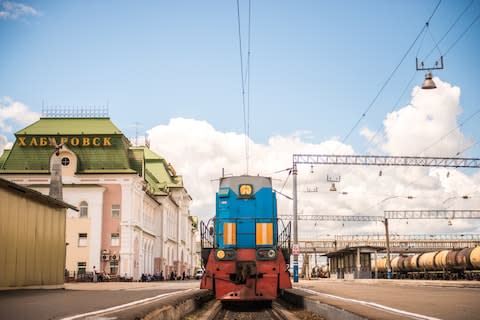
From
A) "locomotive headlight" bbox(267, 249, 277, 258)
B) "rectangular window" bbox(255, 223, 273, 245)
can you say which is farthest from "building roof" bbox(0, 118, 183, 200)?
"locomotive headlight" bbox(267, 249, 277, 258)

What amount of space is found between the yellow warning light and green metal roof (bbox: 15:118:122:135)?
3621cm

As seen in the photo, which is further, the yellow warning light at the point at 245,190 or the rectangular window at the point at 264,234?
the yellow warning light at the point at 245,190

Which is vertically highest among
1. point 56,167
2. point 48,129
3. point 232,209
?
point 48,129

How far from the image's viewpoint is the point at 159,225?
228ft

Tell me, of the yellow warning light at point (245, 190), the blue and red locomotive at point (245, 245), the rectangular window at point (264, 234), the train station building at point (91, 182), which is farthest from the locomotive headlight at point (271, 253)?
the train station building at point (91, 182)

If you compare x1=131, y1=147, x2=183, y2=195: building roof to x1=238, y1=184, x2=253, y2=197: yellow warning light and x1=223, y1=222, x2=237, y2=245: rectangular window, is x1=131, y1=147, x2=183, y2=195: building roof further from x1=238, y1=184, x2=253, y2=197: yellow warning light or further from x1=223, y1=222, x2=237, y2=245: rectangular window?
x1=223, y1=222, x2=237, y2=245: rectangular window

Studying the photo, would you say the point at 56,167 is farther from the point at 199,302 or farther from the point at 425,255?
the point at 425,255

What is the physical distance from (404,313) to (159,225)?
61.2 meters

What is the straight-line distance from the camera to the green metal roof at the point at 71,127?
5284 centimetres

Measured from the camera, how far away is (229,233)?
1780 centimetres

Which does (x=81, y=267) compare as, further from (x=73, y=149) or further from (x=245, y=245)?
(x=245, y=245)

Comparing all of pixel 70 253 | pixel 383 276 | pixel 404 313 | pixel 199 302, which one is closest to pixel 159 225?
pixel 70 253

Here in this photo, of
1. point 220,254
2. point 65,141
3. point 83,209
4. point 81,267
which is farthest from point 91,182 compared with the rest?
point 220,254

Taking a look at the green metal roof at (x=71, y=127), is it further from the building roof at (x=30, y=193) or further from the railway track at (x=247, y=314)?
the railway track at (x=247, y=314)
